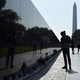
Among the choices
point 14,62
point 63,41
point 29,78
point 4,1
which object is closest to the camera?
point 4,1

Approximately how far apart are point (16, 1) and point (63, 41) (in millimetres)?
5723

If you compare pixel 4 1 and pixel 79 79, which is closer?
pixel 4 1

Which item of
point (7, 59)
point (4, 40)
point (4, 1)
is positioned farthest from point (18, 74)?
point (4, 1)

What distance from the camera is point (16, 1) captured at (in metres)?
10.5

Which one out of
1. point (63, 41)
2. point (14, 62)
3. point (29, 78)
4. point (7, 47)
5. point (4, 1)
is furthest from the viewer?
point (63, 41)

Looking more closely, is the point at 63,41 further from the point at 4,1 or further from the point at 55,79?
the point at 4,1

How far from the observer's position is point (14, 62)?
410 inches

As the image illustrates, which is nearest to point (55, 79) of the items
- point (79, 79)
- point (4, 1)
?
point (79, 79)

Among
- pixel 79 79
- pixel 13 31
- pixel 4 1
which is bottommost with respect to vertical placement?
pixel 79 79

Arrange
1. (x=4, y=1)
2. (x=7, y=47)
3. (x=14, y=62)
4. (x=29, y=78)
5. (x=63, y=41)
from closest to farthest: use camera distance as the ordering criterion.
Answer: (x=4, y=1)
(x=7, y=47)
(x=14, y=62)
(x=29, y=78)
(x=63, y=41)

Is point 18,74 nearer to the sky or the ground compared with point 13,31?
nearer to the ground

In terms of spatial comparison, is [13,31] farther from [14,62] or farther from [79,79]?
[79,79]

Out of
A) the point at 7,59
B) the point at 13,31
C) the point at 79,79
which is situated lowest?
the point at 79,79

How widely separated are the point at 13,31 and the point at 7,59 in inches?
33.1
